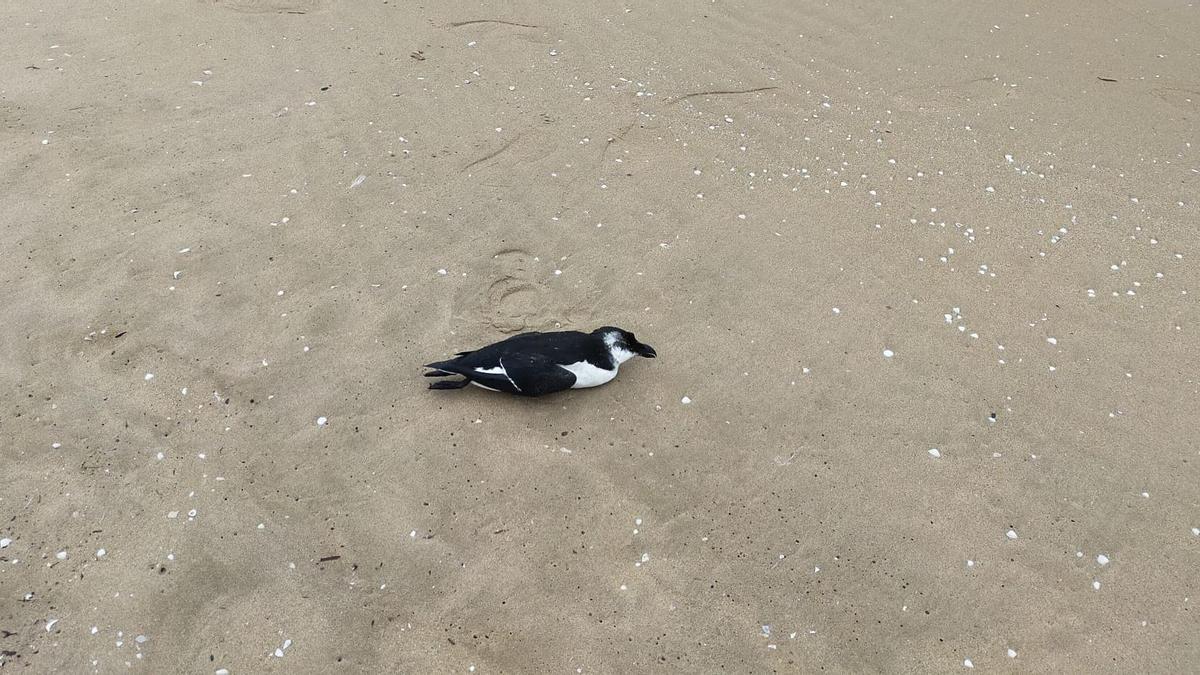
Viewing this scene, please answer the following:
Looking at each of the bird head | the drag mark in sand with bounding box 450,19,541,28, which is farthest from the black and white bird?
the drag mark in sand with bounding box 450,19,541,28

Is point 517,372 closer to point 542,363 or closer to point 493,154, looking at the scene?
point 542,363

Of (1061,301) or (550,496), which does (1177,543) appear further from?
(550,496)

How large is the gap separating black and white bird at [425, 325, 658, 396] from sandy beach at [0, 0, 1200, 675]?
157 millimetres

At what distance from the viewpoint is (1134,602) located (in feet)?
10.1

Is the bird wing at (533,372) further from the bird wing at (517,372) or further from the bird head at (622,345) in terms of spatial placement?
the bird head at (622,345)

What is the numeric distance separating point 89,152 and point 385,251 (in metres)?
2.26

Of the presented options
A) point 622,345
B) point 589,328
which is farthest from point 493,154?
point 622,345

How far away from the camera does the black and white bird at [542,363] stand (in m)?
3.49

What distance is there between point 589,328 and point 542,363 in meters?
0.59

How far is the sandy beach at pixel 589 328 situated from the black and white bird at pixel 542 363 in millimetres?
157

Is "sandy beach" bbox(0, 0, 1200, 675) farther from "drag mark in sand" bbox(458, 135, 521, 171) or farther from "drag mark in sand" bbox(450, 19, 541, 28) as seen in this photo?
"drag mark in sand" bbox(450, 19, 541, 28)

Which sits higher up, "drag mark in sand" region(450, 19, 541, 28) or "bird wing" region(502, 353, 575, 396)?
"drag mark in sand" region(450, 19, 541, 28)

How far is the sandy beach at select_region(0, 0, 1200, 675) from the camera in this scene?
2.98 metres

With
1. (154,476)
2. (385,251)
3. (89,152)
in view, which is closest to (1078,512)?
(385,251)
